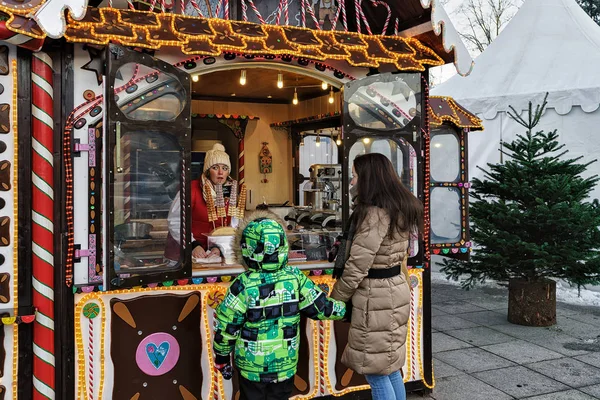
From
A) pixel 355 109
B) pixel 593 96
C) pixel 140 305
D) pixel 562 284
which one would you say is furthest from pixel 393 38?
pixel 562 284

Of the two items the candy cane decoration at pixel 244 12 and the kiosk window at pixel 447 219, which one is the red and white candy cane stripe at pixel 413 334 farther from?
the candy cane decoration at pixel 244 12

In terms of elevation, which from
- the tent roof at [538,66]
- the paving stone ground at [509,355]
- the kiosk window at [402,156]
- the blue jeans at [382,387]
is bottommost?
the paving stone ground at [509,355]

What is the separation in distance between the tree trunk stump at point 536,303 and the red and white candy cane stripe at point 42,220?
19.0 ft

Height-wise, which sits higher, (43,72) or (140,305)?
(43,72)

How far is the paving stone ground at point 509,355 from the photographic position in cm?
520

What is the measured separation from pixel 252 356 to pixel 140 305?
3.93 feet

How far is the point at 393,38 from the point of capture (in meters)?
4.77

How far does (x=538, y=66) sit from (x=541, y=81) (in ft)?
1.91

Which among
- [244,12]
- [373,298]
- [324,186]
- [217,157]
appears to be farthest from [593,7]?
[373,298]

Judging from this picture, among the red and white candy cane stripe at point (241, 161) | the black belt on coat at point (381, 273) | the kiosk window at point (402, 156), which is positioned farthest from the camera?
the red and white candy cane stripe at point (241, 161)

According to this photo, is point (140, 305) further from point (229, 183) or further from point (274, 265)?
point (229, 183)

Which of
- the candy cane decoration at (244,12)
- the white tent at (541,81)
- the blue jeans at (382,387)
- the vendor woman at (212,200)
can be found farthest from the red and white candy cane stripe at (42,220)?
the white tent at (541,81)

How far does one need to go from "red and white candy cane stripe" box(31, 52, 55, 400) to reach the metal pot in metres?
0.43

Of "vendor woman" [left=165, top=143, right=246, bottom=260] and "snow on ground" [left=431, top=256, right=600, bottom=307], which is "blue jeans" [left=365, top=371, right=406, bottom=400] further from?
"snow on ground" [left=431, top=256, right=600, bottom=307]
